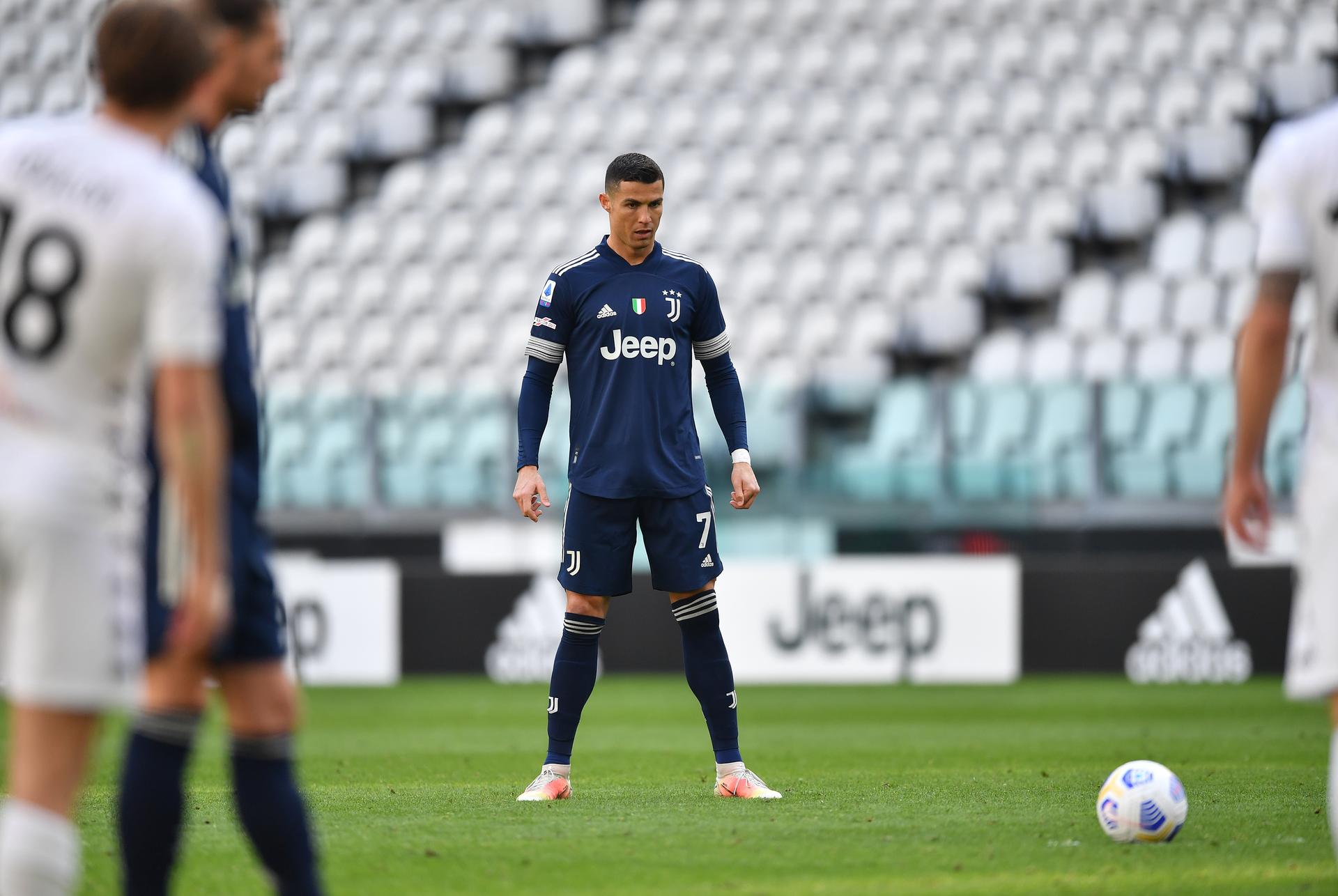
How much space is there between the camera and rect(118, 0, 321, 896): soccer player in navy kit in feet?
11.2

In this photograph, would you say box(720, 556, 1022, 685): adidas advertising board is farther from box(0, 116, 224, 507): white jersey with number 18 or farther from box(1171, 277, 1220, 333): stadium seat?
box(0, 116, 224, 507): white jersey with number 18

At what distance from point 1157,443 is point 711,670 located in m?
7.78

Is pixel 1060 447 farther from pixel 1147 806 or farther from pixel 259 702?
pixel 259 702

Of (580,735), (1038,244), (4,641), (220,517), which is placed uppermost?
(1038,244)

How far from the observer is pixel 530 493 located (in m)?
6.06

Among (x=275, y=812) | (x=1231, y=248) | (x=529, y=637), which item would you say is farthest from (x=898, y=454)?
(x=275, y=812)

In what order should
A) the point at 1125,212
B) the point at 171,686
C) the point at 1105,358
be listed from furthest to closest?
1. the point at 1125,212
2. the point at 1105,358
3. the point at 171,686

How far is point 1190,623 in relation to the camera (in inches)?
518

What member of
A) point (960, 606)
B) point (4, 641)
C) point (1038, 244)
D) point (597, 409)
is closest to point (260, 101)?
point (4, 641)

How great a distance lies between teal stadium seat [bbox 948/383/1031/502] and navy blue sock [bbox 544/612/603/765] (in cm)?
761

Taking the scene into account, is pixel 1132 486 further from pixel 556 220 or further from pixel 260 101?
pixel 260 101

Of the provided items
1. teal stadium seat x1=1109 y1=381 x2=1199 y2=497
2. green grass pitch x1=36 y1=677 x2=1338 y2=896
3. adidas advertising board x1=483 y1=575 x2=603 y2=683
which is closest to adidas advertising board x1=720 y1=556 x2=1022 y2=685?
teal stadium seat x1=1109 y1=381 x2=1199 y2=497

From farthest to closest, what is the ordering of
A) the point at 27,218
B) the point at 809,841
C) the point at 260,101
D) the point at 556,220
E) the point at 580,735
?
the point at 556,220 < the point at 580,735 < the point at 809,841 < the point at 260,101 < the point at 27,218

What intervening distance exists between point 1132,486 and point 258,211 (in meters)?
12.6
